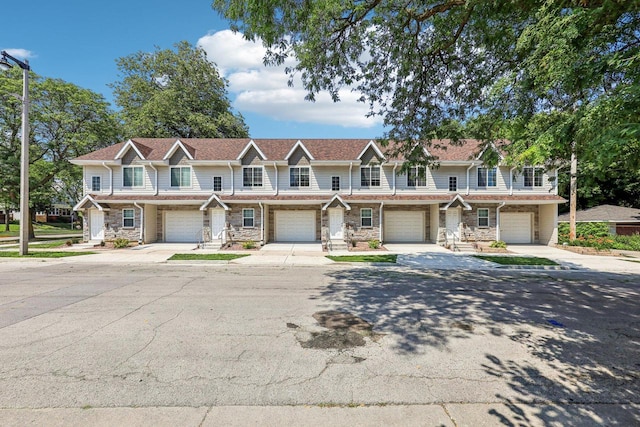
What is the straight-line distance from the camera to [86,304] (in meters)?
7.52

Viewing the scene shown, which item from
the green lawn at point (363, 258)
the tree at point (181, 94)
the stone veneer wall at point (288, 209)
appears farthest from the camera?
the tree at point (181, 94)

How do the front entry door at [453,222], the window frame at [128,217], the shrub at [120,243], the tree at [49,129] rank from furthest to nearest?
the tree at [49,129] < the window frame at [128,217] < the front entry door at [453,222] < the shrub at [120,243]

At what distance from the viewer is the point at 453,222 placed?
21438 millimetres

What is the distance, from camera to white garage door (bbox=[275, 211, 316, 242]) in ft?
74.7

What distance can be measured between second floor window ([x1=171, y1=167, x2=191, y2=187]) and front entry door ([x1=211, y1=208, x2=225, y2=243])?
10.5ft

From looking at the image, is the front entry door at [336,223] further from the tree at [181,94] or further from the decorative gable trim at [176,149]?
the tree at [181,94]

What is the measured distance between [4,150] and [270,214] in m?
22.4

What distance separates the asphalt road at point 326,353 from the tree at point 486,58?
3.18 m

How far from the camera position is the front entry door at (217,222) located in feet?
70.9

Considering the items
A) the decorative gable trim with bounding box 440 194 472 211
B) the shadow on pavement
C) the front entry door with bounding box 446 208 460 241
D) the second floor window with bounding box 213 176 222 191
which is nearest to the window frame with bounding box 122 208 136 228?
the second floor window with bounding box 213 176 222 191

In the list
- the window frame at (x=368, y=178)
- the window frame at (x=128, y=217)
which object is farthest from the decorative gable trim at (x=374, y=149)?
the window frame at (x=128, y=217)

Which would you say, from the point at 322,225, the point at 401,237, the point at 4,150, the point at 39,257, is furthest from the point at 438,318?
the point at 4,150

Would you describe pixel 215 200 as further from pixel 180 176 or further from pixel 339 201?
pixel 339 201

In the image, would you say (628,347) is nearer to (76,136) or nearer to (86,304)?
(86,304)
